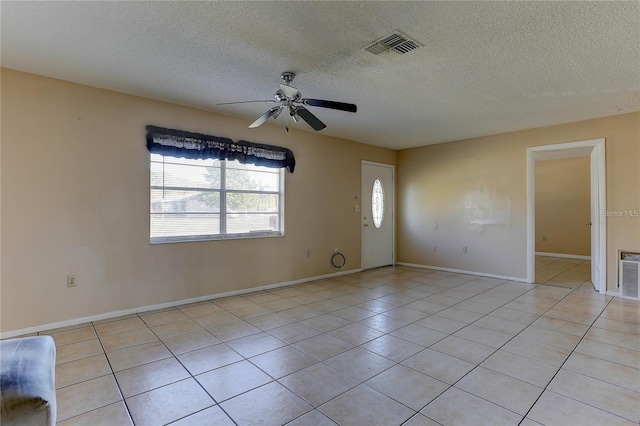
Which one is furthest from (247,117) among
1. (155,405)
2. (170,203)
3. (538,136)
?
(538,136)

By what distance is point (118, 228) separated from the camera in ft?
11.6

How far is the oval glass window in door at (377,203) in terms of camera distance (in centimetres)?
646

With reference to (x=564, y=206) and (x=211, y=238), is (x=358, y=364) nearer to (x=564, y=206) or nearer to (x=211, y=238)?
(x=211, y=238)

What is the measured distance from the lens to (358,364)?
242 cm

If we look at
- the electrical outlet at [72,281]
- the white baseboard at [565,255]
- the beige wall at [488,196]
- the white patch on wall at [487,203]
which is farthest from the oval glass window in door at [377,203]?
the electrical outlet at [72,281]

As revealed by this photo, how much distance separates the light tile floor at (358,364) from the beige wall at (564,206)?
12.9 ft

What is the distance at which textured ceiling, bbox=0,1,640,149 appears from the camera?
211 cm

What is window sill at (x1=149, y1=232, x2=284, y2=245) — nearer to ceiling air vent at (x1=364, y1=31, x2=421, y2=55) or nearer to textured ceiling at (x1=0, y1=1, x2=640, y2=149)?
textured ceiling at (x1=0, y1=1, x2=640, y2=149)

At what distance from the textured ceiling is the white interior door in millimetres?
2413

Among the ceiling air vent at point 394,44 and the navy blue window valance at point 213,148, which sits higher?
the ceiling air vent at point 394,44

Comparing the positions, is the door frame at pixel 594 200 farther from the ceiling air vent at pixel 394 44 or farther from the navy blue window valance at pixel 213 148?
the navy blue window valance at pixel 213 148

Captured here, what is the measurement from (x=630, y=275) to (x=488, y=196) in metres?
2.15

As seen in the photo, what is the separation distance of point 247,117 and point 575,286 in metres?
5.65

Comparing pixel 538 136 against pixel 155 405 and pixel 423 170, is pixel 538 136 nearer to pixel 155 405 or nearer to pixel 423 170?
pixel 423 170
